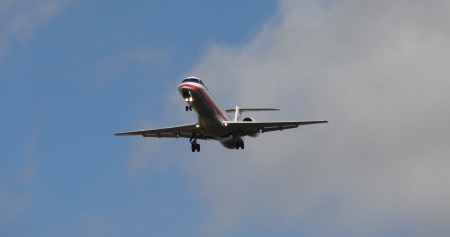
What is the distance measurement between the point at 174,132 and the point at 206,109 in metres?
6.95

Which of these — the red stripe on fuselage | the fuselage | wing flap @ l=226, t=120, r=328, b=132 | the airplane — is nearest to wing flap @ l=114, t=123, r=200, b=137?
the airplane

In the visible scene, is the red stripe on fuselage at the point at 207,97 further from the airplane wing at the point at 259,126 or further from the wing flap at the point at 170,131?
the wing flap at the point at 170,131

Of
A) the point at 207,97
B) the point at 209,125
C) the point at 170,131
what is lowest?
the point at 209,125

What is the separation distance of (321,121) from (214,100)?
26.3 ft

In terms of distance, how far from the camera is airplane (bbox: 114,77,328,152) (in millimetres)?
68688

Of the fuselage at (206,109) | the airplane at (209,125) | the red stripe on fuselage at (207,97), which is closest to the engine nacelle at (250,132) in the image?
the airplane at (209,125)

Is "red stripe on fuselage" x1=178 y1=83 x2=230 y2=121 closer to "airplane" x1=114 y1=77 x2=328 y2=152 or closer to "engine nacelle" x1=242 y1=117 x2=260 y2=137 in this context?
"airplane" x1=114 y1=77 x2=328 y2=152

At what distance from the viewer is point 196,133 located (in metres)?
74.7

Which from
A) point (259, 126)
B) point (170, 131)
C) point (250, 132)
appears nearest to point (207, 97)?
point (259, 126)

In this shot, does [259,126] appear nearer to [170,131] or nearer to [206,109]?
[206,109]

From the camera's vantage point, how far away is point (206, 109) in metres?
69.4

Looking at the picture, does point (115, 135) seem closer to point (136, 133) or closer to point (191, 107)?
point (136, 133)

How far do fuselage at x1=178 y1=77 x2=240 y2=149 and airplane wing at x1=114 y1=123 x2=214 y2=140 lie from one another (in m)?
1.09

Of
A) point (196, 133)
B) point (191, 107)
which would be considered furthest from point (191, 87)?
point (196, 133)
